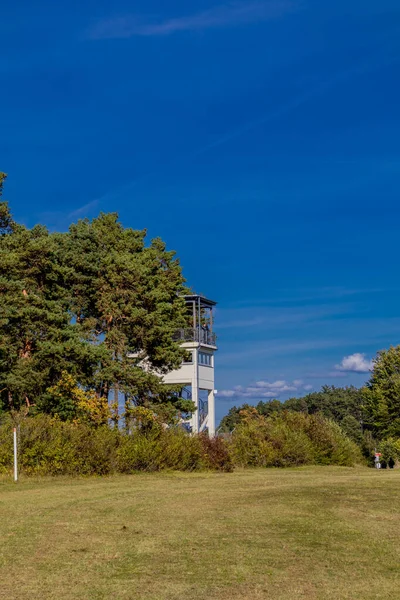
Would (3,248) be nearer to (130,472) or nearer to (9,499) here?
(130,472)

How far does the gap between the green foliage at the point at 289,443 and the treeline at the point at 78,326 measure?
5.54 m

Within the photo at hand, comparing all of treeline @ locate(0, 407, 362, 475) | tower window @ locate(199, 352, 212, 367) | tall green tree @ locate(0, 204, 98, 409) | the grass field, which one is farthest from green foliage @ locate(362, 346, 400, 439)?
the grass field

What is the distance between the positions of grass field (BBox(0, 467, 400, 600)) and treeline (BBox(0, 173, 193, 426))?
53.3ft

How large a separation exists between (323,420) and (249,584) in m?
27.5

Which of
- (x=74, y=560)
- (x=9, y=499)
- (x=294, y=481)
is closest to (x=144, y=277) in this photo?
(x=294, y=481)

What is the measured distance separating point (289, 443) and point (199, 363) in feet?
74.4

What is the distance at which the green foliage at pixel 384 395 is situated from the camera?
6894cm

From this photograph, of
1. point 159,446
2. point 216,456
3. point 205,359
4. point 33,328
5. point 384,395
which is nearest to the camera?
point 159,446

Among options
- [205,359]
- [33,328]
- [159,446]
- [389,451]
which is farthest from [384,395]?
[159,446]

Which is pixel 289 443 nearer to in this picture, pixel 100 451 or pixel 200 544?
pixel 100 451

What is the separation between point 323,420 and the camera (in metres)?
34.9

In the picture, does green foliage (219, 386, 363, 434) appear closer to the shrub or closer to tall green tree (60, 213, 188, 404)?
tall green tree (60, 213, 188, 404)

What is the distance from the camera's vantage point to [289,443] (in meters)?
31.6

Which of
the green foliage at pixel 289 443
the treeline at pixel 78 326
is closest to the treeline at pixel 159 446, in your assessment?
the green foliage at pixel 289 443
